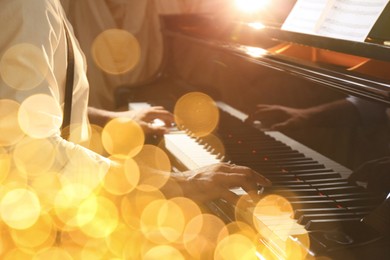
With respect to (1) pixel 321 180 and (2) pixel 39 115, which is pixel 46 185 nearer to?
(2) pixel 39 115

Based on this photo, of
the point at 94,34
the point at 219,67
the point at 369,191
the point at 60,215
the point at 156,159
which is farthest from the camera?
the point at 94,34

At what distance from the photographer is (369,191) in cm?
123

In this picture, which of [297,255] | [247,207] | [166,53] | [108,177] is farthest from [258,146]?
[166,53]

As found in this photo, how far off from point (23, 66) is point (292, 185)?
76cm

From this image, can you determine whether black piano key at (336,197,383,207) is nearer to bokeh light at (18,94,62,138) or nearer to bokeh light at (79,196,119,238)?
bokeh light at (79,196,119,238)

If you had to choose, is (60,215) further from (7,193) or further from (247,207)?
(247,207)

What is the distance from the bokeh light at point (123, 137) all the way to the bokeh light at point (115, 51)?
171cm

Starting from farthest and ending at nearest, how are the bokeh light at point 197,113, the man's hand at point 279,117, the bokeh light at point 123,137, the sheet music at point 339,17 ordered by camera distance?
the bokeh light at point 123,137, the bokeh light at point 197,113, the man's hand at point 279,117, the sheet music at point 339,17

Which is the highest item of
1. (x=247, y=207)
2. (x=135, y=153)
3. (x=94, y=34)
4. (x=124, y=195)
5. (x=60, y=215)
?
(x=247, y=207)

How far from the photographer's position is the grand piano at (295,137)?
1044mm

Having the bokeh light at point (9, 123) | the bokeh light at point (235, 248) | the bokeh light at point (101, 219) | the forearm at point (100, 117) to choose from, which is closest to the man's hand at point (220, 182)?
the bokeh light at point (235, 248)

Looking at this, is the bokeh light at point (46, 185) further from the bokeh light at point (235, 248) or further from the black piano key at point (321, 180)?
the black piano key at point (321, 180)

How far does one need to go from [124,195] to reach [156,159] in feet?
2.12

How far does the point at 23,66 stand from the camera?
1.14 m
